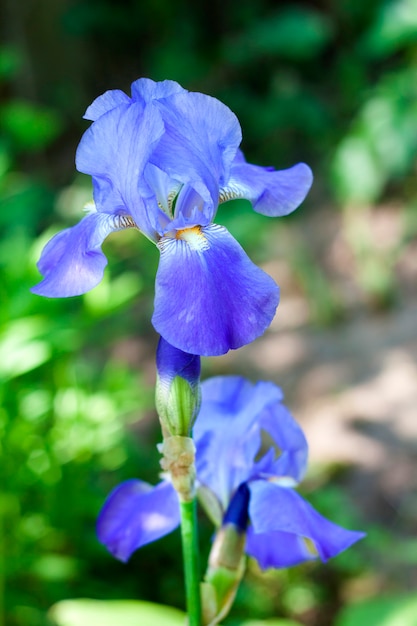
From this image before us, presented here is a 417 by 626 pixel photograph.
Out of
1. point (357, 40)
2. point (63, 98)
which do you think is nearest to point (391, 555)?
point (357, 40)

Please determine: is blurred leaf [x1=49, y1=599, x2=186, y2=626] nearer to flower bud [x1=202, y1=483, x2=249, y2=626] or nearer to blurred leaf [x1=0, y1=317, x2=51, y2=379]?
flower bud [x1=202, y1=483, x2=249, y2=626]

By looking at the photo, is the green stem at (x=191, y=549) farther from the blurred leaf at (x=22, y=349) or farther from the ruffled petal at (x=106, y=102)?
the blurred leaf at (x=22, y=349)

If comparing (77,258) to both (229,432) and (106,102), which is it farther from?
(229,432)

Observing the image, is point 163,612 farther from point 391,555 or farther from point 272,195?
point 391,555

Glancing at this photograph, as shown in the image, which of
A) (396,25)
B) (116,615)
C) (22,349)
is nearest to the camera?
(116,615)

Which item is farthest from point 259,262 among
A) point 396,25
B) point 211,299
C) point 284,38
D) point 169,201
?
point 211,299

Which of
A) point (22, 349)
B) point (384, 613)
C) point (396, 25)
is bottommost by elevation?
point (384, 613)
